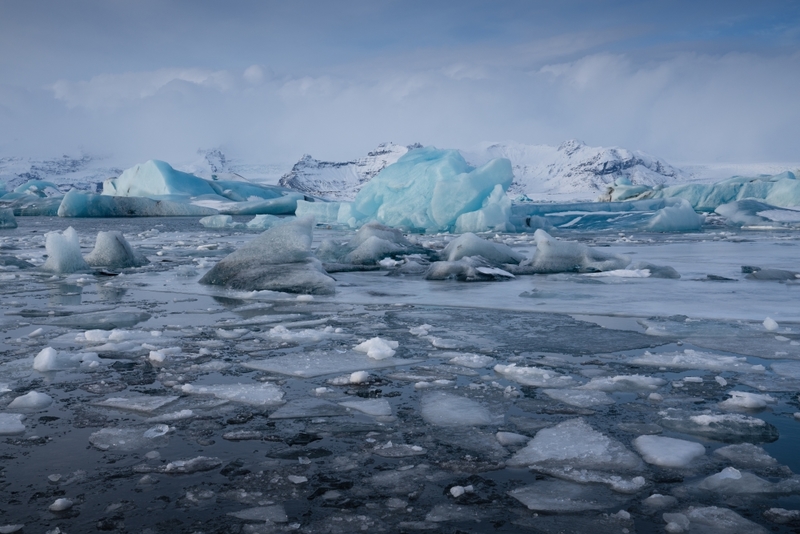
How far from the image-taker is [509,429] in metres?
2.27

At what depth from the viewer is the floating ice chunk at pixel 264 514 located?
5.36ft

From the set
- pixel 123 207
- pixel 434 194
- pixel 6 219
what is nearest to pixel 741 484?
pixel 434 194

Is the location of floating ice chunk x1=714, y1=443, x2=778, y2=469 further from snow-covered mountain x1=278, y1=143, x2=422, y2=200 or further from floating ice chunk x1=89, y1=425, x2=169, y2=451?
snow-covered mountain x1=278, y1=143, x2=422, y2=200

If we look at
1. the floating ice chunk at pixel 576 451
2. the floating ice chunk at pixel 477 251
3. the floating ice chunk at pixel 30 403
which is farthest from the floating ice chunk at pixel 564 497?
the floating ice chunk at pixel 477 251

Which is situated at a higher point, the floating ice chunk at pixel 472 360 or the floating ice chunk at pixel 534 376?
the floating ice chunk at pixel 534 376

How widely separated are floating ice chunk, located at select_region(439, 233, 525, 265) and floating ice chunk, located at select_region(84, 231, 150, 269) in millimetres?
3587

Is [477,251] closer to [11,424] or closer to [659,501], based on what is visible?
[11,424]

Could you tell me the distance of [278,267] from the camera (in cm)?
605

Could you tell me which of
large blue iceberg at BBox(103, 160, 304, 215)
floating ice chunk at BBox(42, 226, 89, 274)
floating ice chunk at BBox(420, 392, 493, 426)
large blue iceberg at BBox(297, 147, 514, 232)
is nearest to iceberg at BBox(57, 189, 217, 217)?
large blue iceberg at BBox(103, 160, 304, 215)

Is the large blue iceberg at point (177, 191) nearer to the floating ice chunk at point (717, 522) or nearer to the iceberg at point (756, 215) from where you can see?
the iceberg at point (756, 215)

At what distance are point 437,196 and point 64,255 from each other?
380 inches

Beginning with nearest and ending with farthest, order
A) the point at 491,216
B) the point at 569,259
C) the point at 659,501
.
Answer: the point at 659,501
the point at 569,259
the point at 491,216

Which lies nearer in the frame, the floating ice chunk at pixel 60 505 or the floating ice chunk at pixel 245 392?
the floating ice chunk at pixel 60 505

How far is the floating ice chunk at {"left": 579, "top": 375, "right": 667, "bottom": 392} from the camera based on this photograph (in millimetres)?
2721
